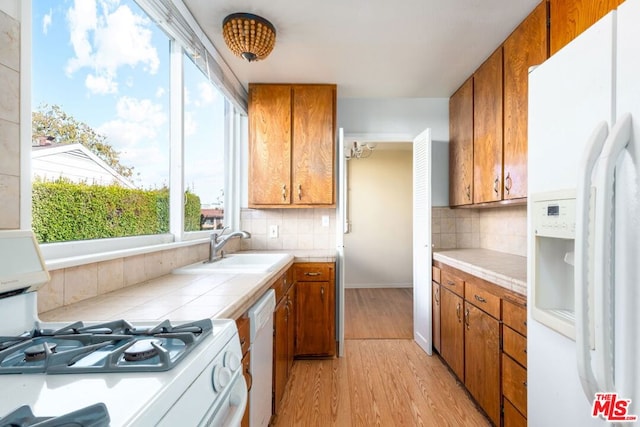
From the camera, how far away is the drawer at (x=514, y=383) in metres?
1.39

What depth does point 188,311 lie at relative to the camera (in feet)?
3.18

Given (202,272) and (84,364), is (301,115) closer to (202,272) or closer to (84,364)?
(202,272)

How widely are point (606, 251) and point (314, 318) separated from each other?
2.04 meters

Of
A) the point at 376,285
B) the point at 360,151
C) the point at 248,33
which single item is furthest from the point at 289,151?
the point at 376,285

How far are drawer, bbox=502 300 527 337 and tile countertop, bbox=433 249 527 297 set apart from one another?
3.1 inches

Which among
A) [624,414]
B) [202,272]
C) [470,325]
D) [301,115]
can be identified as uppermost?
[301,115]

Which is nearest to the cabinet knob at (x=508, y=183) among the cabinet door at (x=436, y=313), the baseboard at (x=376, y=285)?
the cabinet door at (x=436, y=313)

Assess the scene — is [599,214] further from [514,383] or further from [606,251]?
[514,383]

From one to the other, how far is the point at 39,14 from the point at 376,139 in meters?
2.52

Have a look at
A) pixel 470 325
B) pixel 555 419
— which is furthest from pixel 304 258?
pixel 555 419

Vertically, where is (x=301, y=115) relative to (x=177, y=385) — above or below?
above

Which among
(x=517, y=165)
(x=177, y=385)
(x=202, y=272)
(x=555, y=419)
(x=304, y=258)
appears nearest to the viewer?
(x=177, y=385)

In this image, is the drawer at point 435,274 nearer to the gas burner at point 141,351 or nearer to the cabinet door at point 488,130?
the cabinet door at point 488,130

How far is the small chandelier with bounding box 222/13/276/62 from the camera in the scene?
1754 millimetres
